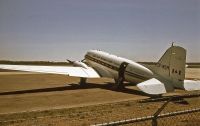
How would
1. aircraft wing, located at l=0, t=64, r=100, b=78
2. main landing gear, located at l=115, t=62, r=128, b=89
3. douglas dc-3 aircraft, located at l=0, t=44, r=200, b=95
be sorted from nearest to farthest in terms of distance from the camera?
douglas dc-3 aircraft, located at l=0, t=44, r=200, b=95 < main landing gear, located at l=115, t=62, r=128, b=89 < aircraft wing, located at l=0, t=64, r=100, b=78

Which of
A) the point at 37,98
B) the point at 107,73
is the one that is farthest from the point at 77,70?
the point at 37,98

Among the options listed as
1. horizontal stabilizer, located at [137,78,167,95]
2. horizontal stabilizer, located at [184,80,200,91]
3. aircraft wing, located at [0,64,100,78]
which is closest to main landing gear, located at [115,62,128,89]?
aircraft wing, located at [0,64,100,78]

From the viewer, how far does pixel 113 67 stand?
31.7 m

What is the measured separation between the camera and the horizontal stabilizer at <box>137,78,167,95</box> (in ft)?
62.4

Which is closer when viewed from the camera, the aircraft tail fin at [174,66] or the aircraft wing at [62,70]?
the aircraft tail fin at [174,66]

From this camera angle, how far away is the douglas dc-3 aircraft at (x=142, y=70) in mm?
21094

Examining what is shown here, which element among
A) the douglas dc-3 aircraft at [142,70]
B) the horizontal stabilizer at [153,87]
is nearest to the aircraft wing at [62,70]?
the douglas dc-3 aircraft at [142,70]

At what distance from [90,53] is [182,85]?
719 inches

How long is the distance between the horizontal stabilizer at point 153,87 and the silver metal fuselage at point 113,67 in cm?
358

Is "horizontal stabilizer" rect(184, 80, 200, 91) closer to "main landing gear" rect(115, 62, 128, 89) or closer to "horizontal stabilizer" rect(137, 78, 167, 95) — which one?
"horizontal stabilizer" rect(137, 78, 167, 95)

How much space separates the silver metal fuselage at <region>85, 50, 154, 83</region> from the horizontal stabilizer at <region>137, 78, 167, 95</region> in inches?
141

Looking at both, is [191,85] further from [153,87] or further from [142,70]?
[142,70]

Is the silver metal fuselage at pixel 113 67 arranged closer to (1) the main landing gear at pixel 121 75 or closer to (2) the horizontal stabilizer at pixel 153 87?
(1) the main landing gear at pixel 121 75

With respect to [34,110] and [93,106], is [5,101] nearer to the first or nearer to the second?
[34,110]
